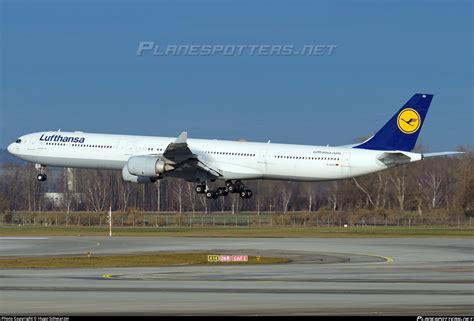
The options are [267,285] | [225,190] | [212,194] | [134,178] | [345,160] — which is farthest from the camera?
[225,190]

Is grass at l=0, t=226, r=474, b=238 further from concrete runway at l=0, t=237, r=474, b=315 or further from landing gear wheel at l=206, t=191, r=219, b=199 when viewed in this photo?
concrete runway at l=0, t=237, r=474, b=315

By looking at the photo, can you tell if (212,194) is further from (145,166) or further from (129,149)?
(129,149)

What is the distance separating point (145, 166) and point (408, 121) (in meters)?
21.4

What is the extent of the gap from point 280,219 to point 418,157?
95.7ft

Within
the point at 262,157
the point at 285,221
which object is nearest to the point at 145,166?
the point at 262,157

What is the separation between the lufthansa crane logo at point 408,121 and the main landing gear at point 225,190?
1380 cm

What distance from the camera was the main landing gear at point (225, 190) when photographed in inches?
3275

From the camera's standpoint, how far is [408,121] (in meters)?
A: 80.1

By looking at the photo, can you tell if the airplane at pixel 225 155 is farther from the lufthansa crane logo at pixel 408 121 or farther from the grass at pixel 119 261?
the grass at pixel 119 261

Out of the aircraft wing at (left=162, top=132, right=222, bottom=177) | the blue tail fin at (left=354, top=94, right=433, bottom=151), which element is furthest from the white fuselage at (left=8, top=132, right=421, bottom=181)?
the blue tail fin at (left=354, top=94, right=433, bottom=151)

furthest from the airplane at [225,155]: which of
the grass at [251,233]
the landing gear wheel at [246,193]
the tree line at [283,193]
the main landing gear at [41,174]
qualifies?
the tree line at [283,193]

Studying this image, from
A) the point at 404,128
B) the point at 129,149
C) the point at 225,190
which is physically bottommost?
the point at 225,190

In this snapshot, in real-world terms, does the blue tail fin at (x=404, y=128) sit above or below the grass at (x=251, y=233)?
above

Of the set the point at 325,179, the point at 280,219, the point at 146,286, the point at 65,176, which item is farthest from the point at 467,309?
the point at 65,176
